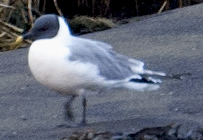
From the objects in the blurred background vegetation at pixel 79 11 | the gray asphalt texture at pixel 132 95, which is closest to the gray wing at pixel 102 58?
the gray asphalt texture at pixel 132 95

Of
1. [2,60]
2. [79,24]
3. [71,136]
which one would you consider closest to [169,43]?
[2,60]

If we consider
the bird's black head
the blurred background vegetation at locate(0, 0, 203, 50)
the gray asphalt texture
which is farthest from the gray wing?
the blurred background vegetation at locate(0, 0, 203, 50)

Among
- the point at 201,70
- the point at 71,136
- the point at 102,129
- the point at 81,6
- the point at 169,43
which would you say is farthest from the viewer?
the point at 81,6

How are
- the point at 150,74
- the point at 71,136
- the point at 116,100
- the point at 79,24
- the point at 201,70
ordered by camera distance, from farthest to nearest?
1. the point at 79,24
2. the point at 201,70
3. the point at 116,100
4. the point at 150,74
5. the point at 71,136

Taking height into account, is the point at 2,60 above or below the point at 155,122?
below

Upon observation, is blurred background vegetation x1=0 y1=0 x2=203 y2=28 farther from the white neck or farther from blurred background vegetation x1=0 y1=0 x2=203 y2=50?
the white neck

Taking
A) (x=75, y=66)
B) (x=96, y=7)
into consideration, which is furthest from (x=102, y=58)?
(x=96, y=7)

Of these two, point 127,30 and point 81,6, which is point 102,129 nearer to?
point 127,30

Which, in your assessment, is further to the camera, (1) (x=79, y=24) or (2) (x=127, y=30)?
(1) (x=79, y=24)
